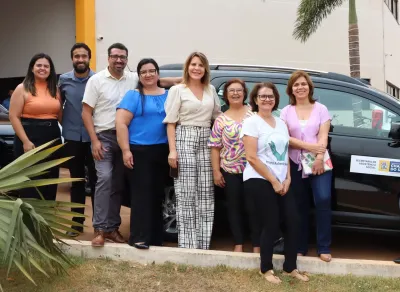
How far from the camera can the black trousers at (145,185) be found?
4613mm

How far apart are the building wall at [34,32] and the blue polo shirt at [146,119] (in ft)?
37.8

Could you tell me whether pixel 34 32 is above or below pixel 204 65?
above

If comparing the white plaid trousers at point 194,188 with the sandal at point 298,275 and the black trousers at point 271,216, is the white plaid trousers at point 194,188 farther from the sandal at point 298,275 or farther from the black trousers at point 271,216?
the sandal at point 298,275

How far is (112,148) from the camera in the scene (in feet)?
15.7

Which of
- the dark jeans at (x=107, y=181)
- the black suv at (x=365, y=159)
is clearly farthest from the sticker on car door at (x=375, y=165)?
the dark jeans at (x=107, y=181)

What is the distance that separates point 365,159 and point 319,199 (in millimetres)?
644

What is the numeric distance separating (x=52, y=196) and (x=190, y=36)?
11263 millimetres

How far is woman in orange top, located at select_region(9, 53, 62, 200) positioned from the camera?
4.77 meters

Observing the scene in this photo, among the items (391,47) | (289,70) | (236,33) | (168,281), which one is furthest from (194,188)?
(391,47)

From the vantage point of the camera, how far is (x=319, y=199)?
454 cm

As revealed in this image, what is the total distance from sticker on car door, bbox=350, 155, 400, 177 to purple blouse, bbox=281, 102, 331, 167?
1.75 feet

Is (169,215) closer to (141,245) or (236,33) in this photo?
(141,245)

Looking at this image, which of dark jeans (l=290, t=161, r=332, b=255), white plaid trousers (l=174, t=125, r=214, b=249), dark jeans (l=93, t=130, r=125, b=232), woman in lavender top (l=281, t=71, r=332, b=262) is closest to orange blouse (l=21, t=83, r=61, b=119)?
dark jeans (l=93, t=130, r=125, b=232)

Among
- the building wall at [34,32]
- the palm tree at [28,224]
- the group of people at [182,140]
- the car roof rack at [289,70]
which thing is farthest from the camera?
the building wall at [34,32]
